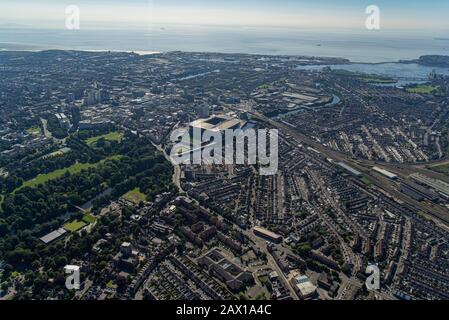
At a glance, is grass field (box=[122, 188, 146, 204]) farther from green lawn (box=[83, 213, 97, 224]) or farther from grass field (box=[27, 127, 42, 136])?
grass field (box=[27, 127, 42, 136])

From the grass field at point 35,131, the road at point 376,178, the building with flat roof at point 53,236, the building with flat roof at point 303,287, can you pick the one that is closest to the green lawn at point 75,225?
the building with flat roof at point 53,236

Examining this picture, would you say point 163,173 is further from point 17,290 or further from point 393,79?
point 393,79

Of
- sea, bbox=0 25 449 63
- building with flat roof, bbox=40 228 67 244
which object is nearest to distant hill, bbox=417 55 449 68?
sea, bbox=0 25 449 63

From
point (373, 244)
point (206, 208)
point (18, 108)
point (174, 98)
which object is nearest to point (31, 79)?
point (18, 108)

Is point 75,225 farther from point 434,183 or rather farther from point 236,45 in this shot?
point 236,45

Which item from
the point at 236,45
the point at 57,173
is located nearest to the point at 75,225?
the point at 57,173
